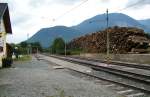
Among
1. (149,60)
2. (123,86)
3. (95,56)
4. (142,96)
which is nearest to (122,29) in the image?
(95,56)

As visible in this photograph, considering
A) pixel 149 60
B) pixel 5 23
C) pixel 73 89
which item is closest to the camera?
pixel 73 89

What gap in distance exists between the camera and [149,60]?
36.8 meters

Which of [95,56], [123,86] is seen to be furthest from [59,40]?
[123,86]

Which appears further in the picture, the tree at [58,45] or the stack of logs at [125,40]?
the tree at [58,45]

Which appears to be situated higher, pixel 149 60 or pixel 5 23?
pixel 5 23

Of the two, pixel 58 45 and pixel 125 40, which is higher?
pixel 58 45

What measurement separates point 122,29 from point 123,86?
1407 inches

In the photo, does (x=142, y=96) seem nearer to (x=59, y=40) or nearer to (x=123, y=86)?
(x=123, y=86)

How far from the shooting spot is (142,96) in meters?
15.5

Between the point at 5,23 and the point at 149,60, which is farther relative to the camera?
the point at 5,23

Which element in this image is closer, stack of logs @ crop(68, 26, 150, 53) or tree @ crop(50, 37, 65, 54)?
stack of logs @ crop(68, 26, 150, 53)

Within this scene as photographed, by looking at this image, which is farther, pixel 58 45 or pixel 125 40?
pixel 58 45

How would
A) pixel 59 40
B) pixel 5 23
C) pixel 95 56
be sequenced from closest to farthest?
pixel 5 23 < pixel 95 56 < pixel 59 40

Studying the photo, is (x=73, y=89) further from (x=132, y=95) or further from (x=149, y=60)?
(x=149, y=60)
